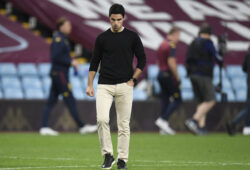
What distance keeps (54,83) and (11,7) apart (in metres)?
9.52

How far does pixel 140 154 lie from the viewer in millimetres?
9156

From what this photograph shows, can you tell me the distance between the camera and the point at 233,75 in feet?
60.2

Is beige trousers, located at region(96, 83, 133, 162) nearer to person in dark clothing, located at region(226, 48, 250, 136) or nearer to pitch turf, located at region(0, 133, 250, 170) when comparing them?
pitch turf, located at region(0, 133, 250, 170)

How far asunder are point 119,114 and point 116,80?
16.1 inches

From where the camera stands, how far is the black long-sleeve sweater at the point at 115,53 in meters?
7.14

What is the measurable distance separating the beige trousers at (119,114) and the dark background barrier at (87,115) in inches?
322

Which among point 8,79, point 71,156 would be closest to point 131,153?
point 71,156

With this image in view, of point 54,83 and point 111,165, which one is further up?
point 111,165

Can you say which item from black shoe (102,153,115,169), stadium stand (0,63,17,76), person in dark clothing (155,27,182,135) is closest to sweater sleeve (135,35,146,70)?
black shoe (102,153,115,169)

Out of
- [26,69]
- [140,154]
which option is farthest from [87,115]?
[140,154]

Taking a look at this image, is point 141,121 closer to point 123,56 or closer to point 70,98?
point 70,98

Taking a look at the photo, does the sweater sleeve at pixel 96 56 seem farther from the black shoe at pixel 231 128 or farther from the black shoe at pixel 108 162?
the black shoe at pixel 231 128

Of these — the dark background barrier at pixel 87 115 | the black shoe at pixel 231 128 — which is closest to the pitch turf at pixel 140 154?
the black shoe at pixel 231 128

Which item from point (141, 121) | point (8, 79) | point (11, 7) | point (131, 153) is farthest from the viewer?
point (11, 7)
